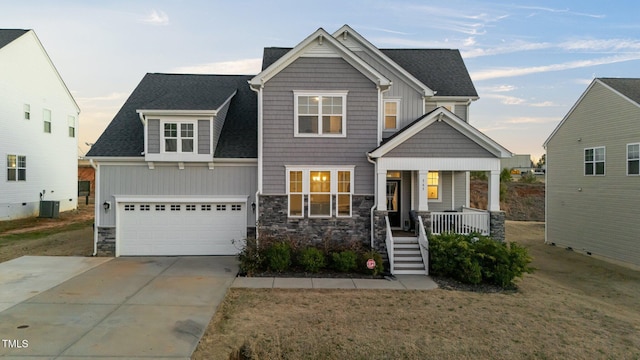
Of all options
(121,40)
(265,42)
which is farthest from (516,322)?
(121,40)

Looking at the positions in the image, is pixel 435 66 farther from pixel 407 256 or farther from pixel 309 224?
pixel 309 224

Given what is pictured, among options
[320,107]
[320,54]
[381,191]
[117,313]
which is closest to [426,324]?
[381,191]

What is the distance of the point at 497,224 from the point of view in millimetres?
11195

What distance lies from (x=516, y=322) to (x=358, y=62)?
8807mm

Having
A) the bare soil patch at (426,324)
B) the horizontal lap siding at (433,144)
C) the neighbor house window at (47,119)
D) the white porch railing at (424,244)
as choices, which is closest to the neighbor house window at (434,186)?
the horizontal lap siding at (433,144)

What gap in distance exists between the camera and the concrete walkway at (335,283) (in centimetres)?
919

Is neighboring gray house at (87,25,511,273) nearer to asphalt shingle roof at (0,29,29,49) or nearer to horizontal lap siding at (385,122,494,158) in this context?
horizontal lap siding at (385,122,494,158)

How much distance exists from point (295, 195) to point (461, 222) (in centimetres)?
588

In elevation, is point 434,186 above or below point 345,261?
above

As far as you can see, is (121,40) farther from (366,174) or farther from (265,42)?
(366,174)

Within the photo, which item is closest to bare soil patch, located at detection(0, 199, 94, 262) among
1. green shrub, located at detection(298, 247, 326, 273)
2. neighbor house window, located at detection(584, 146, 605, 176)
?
green shrub, located at detection(298, 247, 326, 273)

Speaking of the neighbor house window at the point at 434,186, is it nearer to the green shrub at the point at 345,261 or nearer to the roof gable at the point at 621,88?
the green shrub at the point at 345,261

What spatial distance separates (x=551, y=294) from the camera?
916 centimetres

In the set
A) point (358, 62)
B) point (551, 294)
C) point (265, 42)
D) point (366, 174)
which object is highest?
point (265, 42)
